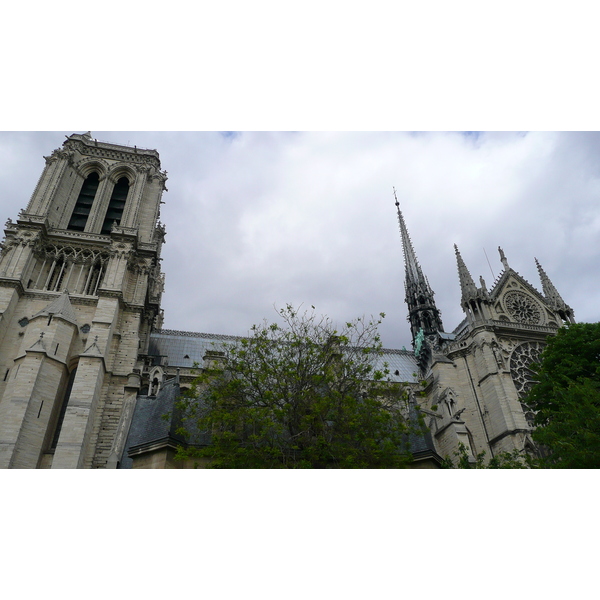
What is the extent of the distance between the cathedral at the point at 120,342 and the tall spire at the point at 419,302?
0.23 meters

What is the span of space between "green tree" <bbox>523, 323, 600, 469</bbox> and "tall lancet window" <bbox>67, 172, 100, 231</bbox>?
97.7 feet

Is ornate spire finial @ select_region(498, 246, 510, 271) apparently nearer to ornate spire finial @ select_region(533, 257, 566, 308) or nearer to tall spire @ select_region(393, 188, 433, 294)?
ornate spire finial @ select_region(533, 257, 566, 308)

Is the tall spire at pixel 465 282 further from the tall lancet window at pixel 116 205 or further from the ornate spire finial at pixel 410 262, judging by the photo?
the tall lancet window at pixel 116 205

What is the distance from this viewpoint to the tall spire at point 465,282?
105 feet

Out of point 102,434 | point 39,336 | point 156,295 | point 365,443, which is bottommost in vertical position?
point 365,443

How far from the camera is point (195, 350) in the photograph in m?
35.4

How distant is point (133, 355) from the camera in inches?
987

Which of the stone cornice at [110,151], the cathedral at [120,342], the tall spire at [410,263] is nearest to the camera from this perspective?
the cathedral at [120,342]

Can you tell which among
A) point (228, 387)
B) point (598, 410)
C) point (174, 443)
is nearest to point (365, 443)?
point (228, 387)

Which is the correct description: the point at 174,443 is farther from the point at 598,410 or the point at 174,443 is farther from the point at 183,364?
the point at 183,364

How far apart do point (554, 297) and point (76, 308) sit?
104 feet

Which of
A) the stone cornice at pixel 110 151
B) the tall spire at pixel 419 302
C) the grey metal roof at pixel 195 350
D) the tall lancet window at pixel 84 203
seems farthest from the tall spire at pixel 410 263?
the tall lancet window at pixel 84 203

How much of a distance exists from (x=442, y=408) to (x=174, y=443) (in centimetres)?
1532

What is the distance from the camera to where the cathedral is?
19.6 m
